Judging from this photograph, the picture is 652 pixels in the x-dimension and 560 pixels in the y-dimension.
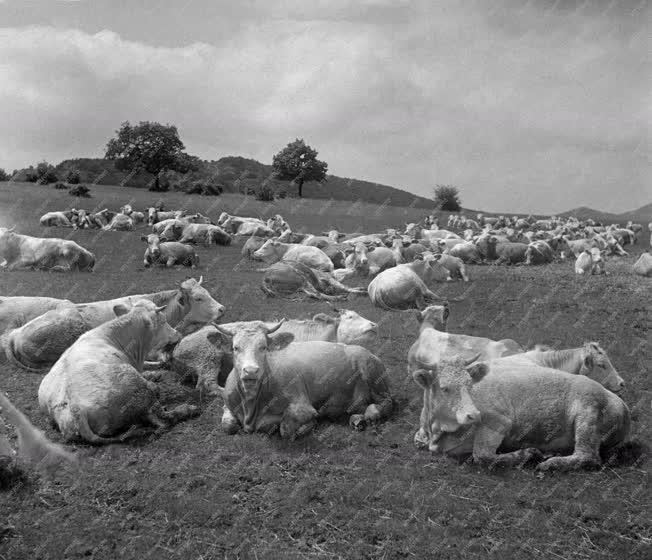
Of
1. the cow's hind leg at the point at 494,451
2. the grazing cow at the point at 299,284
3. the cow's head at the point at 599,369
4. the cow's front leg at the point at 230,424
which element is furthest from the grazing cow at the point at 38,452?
the grazing cow at the point at 299,284

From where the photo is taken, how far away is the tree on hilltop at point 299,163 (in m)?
80.9

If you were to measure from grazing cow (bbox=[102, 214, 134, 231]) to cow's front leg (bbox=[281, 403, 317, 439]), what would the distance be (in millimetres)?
28509

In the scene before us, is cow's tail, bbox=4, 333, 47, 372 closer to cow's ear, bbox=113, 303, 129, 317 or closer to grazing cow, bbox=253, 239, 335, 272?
cow's ear, bbox=113, 303, 129, 317

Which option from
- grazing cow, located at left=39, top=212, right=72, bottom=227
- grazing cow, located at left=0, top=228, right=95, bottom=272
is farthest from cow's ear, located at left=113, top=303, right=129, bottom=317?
grazing cow, located at left=39, top=212, right=72, bottom=227

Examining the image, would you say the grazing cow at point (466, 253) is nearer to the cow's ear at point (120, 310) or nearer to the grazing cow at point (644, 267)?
the grazing cow at point (644, 267)

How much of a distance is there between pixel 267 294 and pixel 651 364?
9734mm

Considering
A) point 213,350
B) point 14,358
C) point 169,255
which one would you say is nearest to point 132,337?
point 213,350

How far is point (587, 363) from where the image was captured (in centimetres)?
854

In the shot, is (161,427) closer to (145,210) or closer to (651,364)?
(651,364)

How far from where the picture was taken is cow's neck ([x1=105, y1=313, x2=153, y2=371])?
30.8ft

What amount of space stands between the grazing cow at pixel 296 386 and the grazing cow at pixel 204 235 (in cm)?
2202

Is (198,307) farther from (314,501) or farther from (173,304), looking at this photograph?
(314,501)

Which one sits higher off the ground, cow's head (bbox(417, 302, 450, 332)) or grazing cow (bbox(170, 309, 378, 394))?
cow's head (bbox(417, 302, 450, 332))

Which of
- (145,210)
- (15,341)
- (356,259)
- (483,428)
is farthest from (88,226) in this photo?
(483,428)
